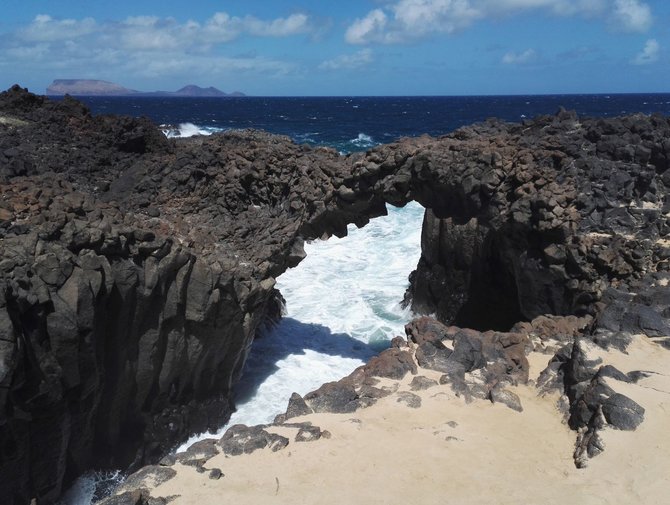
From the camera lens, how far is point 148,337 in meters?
12.1

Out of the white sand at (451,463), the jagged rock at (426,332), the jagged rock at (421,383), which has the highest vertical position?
the jagged rock at (426,332)

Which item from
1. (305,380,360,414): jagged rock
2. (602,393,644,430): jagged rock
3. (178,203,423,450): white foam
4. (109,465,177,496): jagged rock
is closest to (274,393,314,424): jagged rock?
(305,380,360,414): jagged rock

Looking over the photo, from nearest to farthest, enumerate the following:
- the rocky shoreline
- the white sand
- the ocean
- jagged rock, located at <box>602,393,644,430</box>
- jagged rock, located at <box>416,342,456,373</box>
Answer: the white sand, jagged rock, located at <box>602,393,644,430</box>, the rocky shoreline, jagged rock, located at <box>416,342,456,373</box>, the ocean

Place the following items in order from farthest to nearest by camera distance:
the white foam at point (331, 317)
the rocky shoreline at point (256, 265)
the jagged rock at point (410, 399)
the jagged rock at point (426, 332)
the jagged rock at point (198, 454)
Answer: the white foam at point (331, 317)
the jagged rock at point (426, 332)
the jagged rock at point (410, 399)
the rocky shoreline at point (256, 265)
the jagged rock at point (198, 454)

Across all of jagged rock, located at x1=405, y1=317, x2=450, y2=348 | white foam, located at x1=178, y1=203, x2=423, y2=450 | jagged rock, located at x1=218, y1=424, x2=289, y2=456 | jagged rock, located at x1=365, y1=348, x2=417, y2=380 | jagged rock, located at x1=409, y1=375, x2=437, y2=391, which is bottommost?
white foam, located at x1=178, y1=203, x2=423, y2=450

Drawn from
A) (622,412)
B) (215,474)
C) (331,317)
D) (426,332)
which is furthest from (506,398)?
(331,317)

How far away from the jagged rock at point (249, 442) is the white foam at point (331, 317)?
4782mm

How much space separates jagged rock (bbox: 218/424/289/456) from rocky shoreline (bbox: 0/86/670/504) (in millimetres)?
1263

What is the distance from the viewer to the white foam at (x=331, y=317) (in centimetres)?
1654

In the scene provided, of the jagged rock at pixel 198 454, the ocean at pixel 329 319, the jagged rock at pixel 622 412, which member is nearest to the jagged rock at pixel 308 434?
the jagged rock at pixel 198 454

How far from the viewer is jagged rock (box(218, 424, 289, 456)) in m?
9.12

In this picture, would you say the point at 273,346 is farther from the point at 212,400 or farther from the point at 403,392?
the point at 403,392

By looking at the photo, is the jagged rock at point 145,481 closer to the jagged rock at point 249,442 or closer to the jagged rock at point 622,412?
the jagged rock at point 249,442

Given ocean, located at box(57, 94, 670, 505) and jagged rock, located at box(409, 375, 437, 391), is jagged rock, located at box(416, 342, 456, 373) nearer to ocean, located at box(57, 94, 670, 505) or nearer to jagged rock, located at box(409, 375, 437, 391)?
jagged rock, located at box(409, 375, 437, 391)
